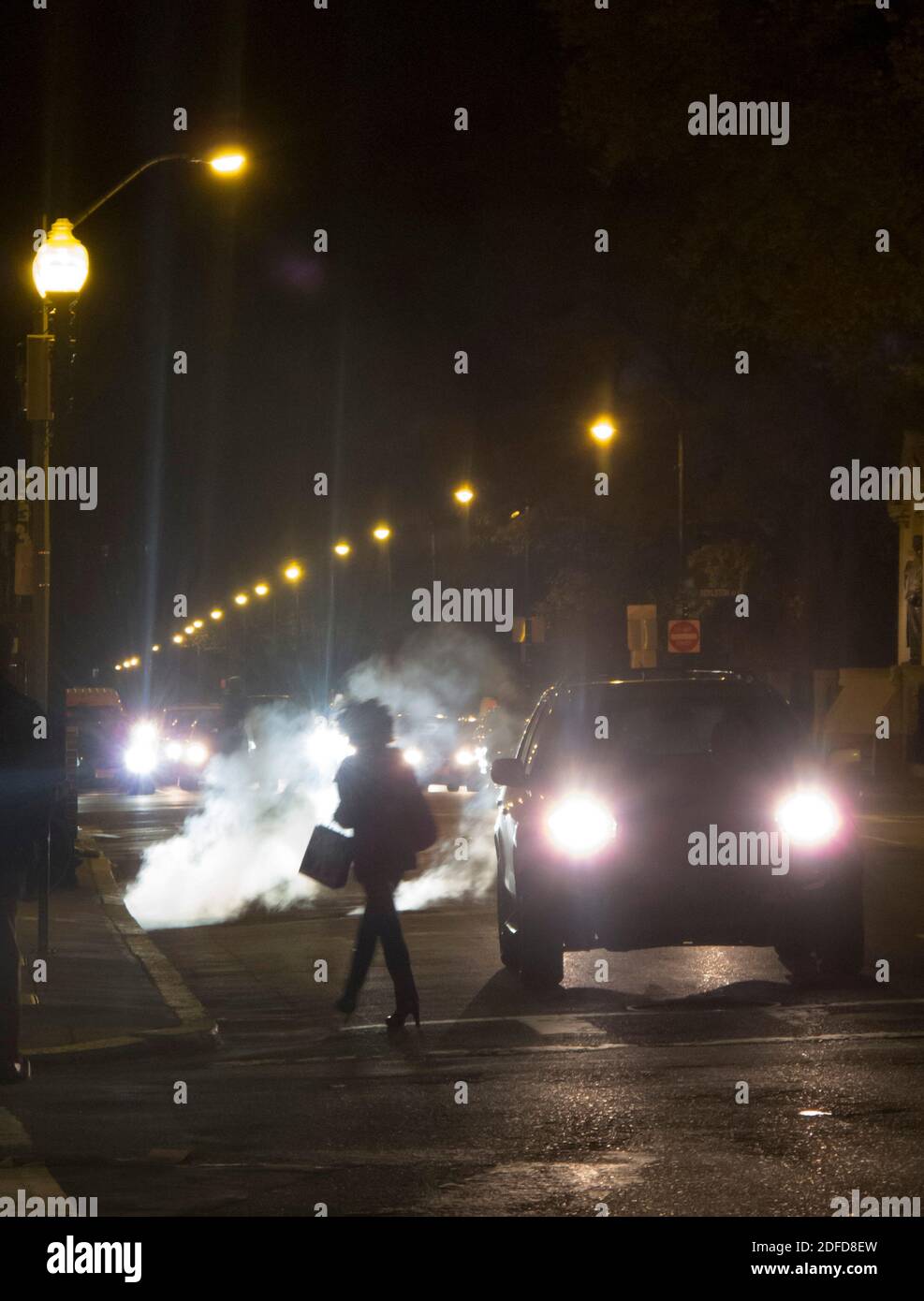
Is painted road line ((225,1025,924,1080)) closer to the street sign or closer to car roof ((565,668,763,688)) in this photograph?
car roof ((565,668,763,688))

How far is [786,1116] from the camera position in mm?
8961

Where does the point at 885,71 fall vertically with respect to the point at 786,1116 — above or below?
above

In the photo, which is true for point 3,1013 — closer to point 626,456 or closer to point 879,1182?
point 879,1182

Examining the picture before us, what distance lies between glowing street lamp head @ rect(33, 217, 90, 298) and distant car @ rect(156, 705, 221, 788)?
33.3 metres

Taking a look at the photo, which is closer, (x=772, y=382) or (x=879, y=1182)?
(x=879, y=1182)

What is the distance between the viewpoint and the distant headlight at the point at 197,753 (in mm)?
50250

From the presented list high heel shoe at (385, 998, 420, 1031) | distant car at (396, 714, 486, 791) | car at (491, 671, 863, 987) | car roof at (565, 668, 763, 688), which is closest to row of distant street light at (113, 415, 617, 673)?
distant car at (396, 714, 486, 791)

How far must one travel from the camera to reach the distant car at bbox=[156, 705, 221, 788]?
5038 cm

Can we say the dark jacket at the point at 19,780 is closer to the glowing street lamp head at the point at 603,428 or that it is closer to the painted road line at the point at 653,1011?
the painted road line at the point at 653,1011

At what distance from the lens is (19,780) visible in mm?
10008

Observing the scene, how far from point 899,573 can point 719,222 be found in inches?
1045

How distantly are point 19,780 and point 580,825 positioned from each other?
410cm
